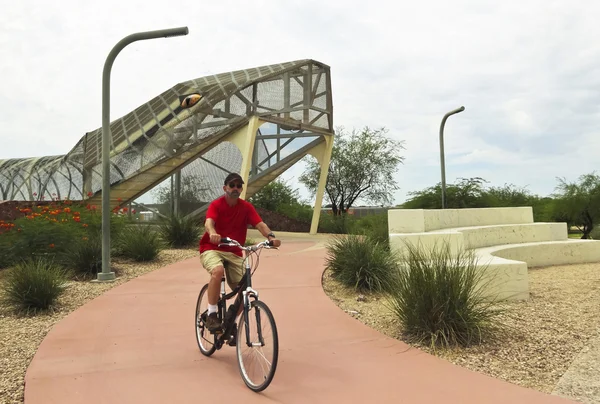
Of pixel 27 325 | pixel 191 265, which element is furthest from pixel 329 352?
pixel 191 265

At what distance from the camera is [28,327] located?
21.8 feet

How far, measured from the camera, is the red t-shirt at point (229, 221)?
4926 millimetres

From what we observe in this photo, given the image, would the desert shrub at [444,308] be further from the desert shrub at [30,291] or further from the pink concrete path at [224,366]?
the desert shrub at [30,291]

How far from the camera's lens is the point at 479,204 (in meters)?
21.1

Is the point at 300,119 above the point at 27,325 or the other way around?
above

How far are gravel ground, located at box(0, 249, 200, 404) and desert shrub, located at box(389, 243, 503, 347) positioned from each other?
13.1 feet

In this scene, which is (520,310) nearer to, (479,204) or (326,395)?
(326,395)

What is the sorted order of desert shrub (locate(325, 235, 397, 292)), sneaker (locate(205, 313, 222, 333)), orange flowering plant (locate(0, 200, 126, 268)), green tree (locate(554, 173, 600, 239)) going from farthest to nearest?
green tree (locate(554, 173, 600, 239)) → orange flowering plant (locate(0, 200, 126, 268)) → desert shrub (locate(325, 235, 397, 292)) → sneaker (locate(205, 313, 222, 333))

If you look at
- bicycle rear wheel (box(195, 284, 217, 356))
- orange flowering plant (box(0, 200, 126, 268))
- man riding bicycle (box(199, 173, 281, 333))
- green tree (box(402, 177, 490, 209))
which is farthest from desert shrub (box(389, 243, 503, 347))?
green tree (box(402, 177, 490, 209))

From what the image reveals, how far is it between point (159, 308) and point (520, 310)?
203 inches

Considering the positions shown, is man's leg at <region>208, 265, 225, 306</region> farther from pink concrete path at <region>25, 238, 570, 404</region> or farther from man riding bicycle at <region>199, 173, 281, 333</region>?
pink concrete path at <region>25, 238, 570, 404</region>

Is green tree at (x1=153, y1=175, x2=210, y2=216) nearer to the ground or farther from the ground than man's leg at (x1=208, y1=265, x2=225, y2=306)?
farther from the ground

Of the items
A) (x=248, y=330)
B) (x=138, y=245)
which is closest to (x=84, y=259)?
(x=138, y=245)

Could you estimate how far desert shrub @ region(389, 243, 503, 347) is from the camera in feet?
18.1
